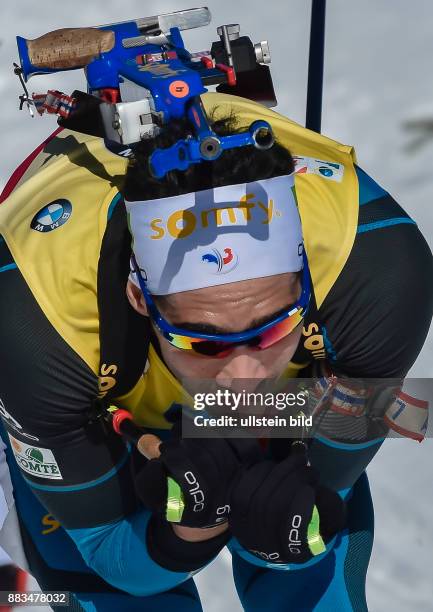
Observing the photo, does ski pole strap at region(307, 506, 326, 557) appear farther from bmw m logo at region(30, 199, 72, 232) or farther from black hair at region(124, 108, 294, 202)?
bmw m logo at region(30, 199, 72, 232)

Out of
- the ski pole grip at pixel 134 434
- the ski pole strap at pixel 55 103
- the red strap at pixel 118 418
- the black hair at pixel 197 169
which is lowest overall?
the ski pole grip at pixel 134 434

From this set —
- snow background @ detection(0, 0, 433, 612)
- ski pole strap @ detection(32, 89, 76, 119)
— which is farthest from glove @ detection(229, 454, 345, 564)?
snow background @ detection(0, 0, 433, 612)

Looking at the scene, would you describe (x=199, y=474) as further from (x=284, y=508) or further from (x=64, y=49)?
(x=64, y=49)

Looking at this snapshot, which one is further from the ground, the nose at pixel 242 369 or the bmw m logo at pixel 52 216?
the bmw m logo at pixel 52 216

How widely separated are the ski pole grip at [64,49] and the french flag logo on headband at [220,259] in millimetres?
762

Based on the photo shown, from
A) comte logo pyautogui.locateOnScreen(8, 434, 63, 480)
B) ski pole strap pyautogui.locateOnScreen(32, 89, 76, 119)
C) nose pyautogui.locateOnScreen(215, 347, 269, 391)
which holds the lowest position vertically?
comte logo pyautogui.locateOnScreen(8, 434, 63, 480)

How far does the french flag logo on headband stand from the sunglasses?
15cm

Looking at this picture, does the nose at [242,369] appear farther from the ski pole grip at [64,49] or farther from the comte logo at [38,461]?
the ski pole grip at [64,49]

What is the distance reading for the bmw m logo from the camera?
274cm

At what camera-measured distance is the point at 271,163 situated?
2.45 meters

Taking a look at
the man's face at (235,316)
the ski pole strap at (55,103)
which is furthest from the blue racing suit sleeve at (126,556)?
the ski pole strap at (55,103)

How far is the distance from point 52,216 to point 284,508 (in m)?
0.92

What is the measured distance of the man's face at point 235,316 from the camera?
2.42 meters

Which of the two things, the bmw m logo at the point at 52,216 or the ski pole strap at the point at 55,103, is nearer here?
the bmw m logo at the point at 52,216
